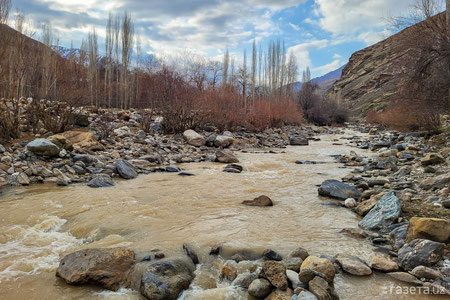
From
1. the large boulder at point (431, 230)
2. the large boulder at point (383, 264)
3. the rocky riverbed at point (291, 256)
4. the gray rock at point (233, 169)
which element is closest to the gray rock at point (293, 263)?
the rocky riverbed at point (291, 256)

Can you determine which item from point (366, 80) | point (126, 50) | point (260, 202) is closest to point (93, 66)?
point (126, 50)

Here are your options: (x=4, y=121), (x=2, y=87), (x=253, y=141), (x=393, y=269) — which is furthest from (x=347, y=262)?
(x=253, y=141)

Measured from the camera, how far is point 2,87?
8047 mm

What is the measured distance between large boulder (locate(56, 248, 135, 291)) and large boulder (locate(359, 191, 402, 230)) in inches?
119

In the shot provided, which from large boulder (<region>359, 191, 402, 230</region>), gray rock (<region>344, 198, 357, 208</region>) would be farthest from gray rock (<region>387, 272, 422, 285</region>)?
gray rock (<region>344, 198, 357, 208</region>)

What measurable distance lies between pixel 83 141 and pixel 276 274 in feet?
25.1

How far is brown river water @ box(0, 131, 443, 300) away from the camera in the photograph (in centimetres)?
250

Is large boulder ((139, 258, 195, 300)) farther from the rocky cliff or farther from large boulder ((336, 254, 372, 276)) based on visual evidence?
the rocky cliff

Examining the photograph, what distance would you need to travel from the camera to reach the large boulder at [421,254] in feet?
8.64

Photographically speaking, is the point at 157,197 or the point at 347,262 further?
the point at 157,197

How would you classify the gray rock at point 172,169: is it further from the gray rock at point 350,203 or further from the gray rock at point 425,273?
the gray rock at point 425,273

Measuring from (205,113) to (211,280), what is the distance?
38.9 feet

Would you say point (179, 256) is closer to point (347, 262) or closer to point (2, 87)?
point (347, 262)

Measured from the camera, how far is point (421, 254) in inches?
106
